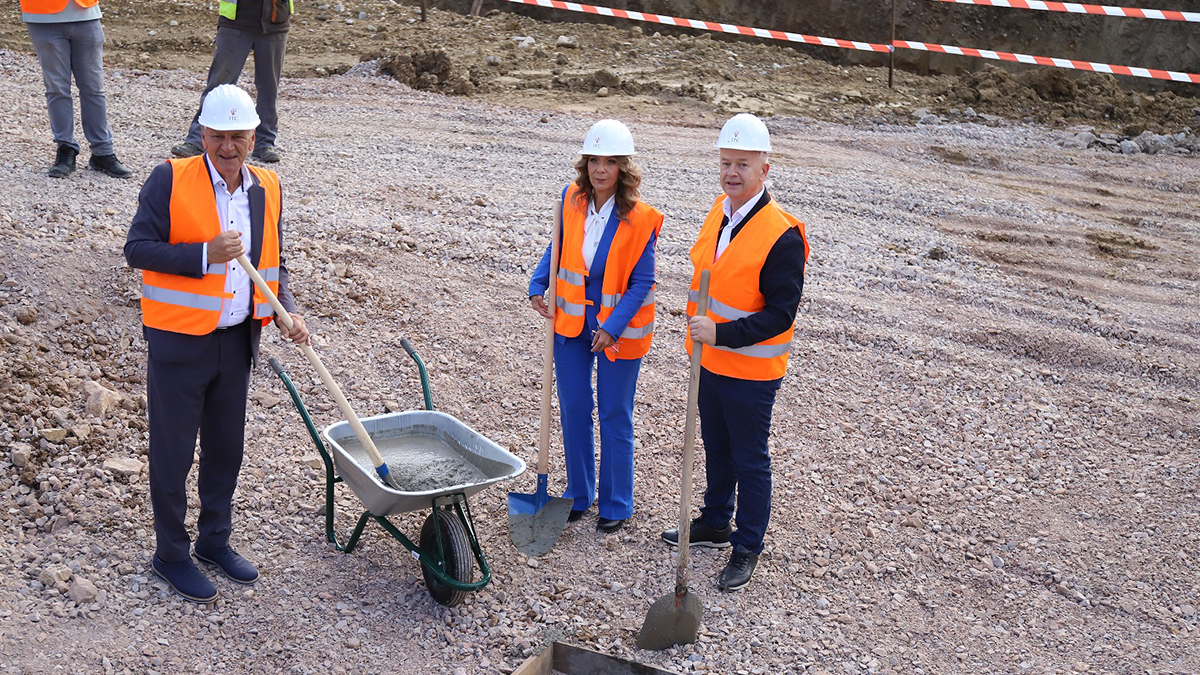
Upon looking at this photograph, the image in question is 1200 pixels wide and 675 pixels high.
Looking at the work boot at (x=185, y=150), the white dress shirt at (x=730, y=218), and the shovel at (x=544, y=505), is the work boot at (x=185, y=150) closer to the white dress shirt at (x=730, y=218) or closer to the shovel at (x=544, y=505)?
the shovel at (x=544, y=505)

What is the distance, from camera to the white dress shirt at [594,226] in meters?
4.86

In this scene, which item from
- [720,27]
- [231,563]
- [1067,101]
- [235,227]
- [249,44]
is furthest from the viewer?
[720,27]

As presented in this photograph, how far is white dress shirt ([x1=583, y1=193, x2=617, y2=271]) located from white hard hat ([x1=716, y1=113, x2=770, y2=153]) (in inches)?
25.8

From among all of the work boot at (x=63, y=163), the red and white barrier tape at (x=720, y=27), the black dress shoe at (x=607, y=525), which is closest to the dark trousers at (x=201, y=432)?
the black dress shoe at (x=607, y=525)

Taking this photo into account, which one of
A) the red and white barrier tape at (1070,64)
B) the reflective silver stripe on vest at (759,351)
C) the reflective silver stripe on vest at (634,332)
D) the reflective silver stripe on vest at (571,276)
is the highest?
the red and white barrier tape at (1070,64)

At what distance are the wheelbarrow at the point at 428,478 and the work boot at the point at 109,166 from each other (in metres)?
4.69

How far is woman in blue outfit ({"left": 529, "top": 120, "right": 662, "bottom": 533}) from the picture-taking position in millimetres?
4785

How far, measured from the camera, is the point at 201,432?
175 inches

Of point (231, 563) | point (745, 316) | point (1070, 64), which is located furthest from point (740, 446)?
point (1070, 64)

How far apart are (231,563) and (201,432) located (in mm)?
621

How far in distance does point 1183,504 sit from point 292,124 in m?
9.06

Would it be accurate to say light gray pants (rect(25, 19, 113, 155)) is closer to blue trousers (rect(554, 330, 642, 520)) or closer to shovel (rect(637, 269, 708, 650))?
blue trousers (rect(554, 330, 642, 520))

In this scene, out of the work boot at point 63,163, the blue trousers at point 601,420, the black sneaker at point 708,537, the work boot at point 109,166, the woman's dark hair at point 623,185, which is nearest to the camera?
the woman's dark hair at point 623,185

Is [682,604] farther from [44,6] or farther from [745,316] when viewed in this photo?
[44,6]
